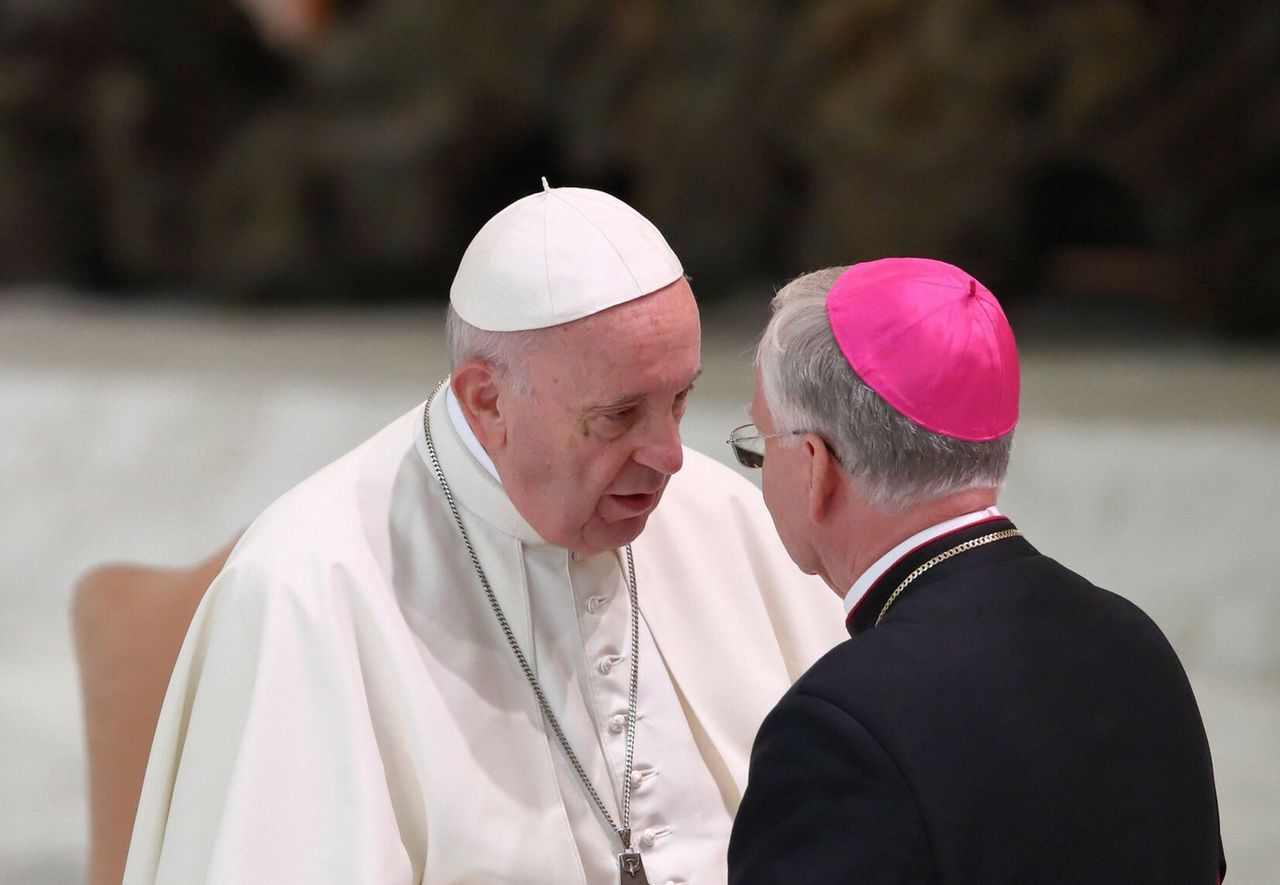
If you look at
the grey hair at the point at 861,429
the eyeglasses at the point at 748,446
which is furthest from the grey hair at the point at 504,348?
the grey hair at the point at 861,429

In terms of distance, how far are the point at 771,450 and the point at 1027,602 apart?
42cm

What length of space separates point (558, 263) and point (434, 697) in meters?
0.74

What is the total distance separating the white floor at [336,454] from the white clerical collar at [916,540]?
3.18 meters

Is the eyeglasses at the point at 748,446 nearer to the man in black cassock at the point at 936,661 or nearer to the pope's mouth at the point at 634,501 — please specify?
the man in black cassock at the point at 936,661

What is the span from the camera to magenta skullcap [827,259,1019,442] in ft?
Result: 6.50

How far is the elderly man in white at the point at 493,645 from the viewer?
2422 millimetres

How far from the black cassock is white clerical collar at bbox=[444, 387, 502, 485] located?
2.95ft

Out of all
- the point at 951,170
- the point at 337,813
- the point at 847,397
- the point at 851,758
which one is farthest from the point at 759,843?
the point at 951,170

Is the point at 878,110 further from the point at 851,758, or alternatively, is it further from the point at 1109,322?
the point at 851,758

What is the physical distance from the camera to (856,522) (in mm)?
2047

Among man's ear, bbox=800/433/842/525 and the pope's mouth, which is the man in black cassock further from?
the pope's mouth

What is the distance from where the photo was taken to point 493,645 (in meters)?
2.67

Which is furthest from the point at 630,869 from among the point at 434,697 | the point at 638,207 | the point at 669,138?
the point at 669,138

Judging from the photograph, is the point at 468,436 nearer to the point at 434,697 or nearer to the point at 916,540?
the point at 434,697
